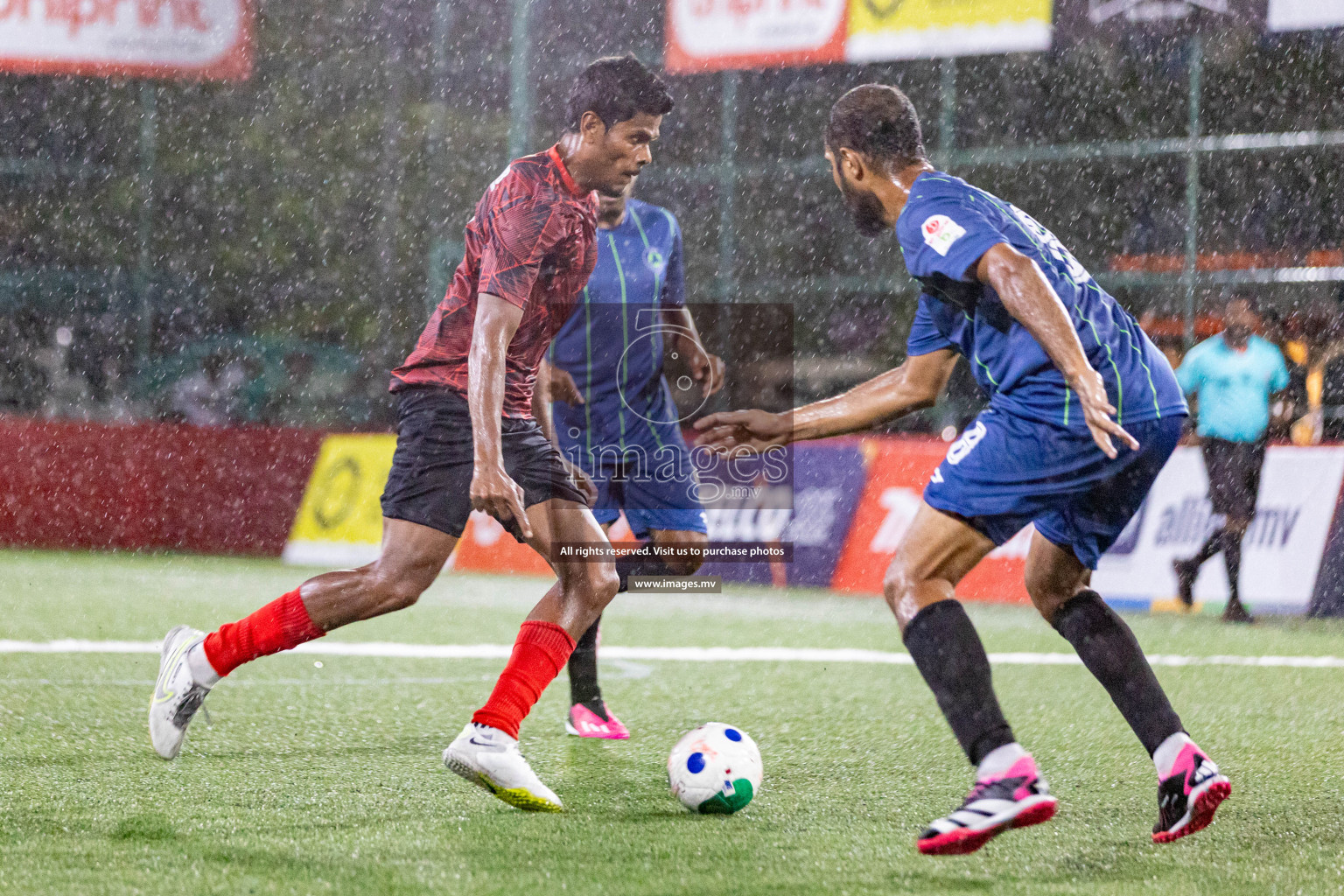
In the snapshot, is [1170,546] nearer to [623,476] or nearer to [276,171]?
[623,476]

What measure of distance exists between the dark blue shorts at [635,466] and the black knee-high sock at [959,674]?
7.50 feet

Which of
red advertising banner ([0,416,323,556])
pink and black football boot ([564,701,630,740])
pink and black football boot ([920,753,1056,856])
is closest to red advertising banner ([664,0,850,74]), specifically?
red advertising banner ([0,416,323,556])

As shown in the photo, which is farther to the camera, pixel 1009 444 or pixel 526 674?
pixel 526 674

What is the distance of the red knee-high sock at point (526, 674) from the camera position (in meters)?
4.16

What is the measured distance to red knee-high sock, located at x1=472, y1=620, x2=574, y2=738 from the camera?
416cm

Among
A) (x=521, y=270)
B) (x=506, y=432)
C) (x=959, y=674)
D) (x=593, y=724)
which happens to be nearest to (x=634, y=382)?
(x=593, y=724)

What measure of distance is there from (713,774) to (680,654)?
3818mm

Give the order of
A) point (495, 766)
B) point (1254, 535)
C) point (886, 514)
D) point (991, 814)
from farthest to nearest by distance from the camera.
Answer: point (886, 514)
point (1254, 535)
point (495, 766)
point (991, 814)

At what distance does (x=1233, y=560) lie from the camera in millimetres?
9805

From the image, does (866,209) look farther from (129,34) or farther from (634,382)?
(129,34)

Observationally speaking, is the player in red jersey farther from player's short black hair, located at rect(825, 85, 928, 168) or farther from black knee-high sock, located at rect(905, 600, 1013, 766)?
black knee-high sock, located at rect(905, 600, 1013, 766)

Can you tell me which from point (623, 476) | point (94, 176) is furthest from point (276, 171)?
point (623, 476)

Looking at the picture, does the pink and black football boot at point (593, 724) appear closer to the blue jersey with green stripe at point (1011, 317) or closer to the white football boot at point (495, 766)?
the white football boot at point (495, 766)

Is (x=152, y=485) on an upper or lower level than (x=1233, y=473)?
lower
